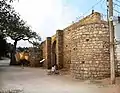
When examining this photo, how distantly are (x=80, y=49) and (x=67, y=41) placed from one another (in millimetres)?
9400

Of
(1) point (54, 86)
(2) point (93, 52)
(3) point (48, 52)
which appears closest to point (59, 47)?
(3) point (48, 52)

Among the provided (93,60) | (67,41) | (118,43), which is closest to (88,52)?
(93,60)

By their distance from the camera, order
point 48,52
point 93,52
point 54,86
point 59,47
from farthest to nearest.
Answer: point 48,52 → point 59,47 → point 93,52 → point 54,86

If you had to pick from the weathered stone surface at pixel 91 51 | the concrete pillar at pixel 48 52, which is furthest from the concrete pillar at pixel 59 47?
the weathered stone surface at pixel 91 51

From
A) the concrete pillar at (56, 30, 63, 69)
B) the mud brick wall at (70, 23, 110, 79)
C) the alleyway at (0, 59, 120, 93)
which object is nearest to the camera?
the alleyway at (0, 59, 120, 93)

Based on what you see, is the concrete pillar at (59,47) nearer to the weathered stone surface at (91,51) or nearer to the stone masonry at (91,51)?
the stone masonry at (91,51)

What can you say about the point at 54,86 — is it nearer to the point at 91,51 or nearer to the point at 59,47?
the point at 91,51

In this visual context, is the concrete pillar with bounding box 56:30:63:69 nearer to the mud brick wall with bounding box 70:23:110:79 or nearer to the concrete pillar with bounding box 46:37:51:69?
the concrete pillar with bounding box 46:37:51:69

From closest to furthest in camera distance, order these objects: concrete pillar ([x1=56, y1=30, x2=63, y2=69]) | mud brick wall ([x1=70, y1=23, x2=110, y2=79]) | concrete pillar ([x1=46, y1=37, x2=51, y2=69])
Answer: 1. mud brick wall ([x1=70, y1=23, x2=110, y2=79])
2. concrete pillar ([x1=56, y1=30, x2=63, y2=69])
3. concrete pillar ([x1=46, y1=37, x2=51, y2=69])

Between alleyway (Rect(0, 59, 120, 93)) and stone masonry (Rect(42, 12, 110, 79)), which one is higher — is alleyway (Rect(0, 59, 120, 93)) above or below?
below

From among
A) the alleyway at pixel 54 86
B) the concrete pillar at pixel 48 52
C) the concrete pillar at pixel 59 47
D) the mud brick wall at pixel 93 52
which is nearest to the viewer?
the alleyway at pixel 54 86

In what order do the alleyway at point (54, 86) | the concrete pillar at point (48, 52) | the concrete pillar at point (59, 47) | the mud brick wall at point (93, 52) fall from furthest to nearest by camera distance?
the concrete pillar at point (48, 52) < the concrete pillar at point (59, 47) < the mud brick wall at point (93, 52) < the alleyway at point (54, 86)

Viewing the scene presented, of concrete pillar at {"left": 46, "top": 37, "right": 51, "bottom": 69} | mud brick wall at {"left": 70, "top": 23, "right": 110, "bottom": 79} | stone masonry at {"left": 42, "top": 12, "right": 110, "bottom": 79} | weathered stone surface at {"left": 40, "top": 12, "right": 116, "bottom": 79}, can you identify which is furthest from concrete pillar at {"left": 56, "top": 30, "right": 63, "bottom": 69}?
mud brick wall at {"left": 70, "top": 23, "right": 110, "bottom": 79}

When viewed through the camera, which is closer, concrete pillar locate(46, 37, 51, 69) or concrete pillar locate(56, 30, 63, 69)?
concrete pillar locate(56, 30, 63, 69)
